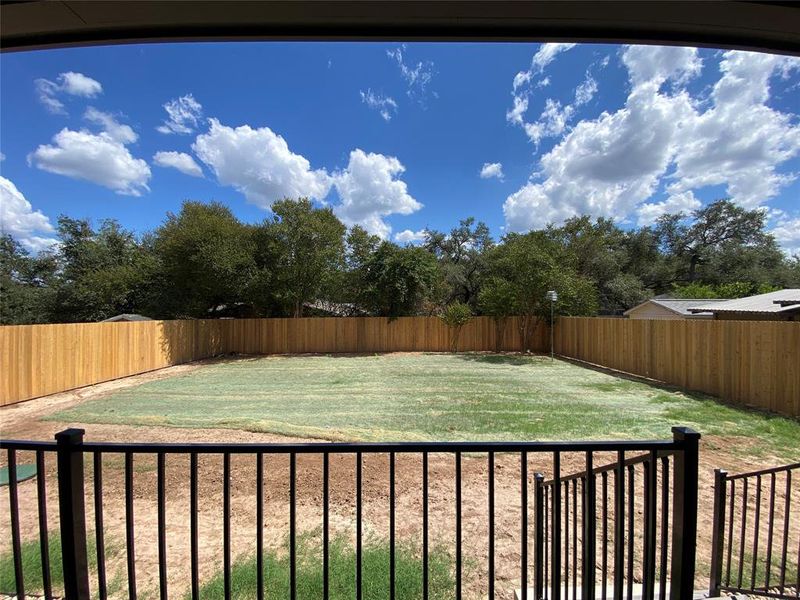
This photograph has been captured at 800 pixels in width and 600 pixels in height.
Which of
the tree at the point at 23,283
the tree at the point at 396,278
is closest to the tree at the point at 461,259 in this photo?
the tree at the point at 396,278

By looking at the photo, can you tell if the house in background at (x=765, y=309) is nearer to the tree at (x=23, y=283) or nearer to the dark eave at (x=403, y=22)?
the dark eave at (x=403, y=22)

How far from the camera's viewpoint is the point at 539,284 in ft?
45.7

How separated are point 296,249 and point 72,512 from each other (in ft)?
47.4

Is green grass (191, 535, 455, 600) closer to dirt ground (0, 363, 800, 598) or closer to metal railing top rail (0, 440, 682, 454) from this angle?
dirt ground (0, 363, 800, 598)

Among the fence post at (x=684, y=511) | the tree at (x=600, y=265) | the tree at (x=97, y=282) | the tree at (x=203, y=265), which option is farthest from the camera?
the tree at (x=600, y=265)

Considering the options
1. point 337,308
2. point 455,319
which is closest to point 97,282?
point 337,308

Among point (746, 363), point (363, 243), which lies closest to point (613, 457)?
point (746, 363)

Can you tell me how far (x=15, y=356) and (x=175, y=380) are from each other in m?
3.22

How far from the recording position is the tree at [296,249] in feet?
49.6

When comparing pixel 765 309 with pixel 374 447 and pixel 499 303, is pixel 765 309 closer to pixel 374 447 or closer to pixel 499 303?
pixel 499 303

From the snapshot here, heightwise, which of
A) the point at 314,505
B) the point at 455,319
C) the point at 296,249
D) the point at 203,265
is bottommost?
the point at 314,505

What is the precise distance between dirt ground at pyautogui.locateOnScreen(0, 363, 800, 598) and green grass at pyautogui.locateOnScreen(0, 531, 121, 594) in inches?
3.7

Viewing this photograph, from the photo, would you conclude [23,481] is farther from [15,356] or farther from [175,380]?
[175,380]

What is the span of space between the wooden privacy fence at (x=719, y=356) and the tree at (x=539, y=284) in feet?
10.2
